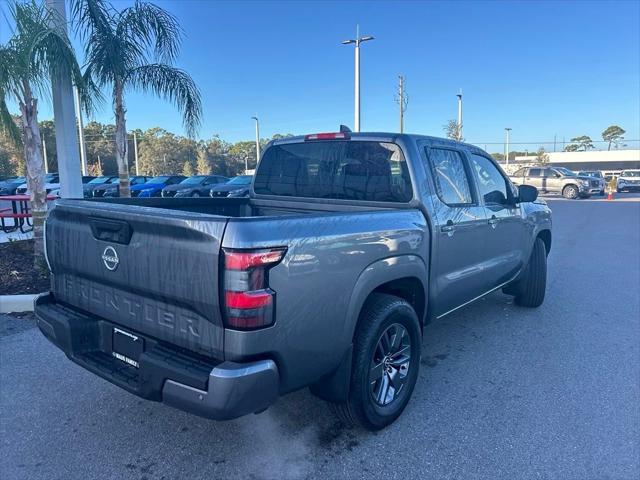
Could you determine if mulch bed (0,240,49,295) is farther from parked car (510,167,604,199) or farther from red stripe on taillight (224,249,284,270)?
parked car (510,167,604,199)

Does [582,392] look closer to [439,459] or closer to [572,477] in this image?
[572,477]

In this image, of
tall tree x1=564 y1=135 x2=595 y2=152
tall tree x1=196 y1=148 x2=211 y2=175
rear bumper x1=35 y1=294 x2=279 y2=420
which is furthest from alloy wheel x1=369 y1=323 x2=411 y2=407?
tall tree x1=564 y1=135 x2=595 y2=152

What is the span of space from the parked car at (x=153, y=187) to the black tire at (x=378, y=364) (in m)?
22.4

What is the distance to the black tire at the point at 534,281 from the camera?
5.55m

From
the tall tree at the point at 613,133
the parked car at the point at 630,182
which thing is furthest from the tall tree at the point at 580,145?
the parked car at the point at 630,182

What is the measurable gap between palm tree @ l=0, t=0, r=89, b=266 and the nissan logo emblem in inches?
174

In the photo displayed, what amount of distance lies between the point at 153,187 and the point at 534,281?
75.1 ft

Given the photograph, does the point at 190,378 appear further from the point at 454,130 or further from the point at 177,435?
the point at 454,130

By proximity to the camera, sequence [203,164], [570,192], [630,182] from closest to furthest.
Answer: [570,192] → [630,182] → [203,164]

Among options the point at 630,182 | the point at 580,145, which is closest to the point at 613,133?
the point at 580,145

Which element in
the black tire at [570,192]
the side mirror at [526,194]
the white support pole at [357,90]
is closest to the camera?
the side mirror at [526,194]

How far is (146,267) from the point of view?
244cm

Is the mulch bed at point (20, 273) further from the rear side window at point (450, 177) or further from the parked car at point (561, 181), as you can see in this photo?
the parked car at point (561, 181)

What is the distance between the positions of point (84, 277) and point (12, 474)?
1151 millimetres
